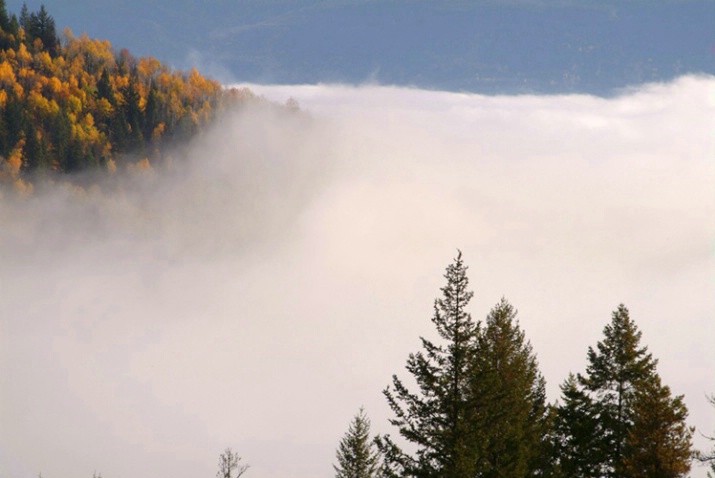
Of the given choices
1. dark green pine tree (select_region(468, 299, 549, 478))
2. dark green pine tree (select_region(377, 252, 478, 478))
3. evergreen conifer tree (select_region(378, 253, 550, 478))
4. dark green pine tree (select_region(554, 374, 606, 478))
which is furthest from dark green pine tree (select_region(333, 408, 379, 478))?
dark green pine tree (select_region(377, 252, 478, 478))

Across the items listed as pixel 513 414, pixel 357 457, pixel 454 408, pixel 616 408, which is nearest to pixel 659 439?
pixel 616 408

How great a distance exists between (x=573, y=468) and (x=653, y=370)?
6033mm

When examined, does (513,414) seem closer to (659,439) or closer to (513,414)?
(513,414)

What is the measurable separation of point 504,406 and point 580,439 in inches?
219

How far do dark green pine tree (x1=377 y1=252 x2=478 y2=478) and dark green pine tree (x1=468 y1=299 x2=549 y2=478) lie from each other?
18.7 inches

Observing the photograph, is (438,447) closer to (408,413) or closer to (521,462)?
(408,413)

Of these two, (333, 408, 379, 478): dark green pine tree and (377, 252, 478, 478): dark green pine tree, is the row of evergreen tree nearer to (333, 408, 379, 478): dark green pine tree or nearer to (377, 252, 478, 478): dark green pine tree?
(377, 252, 478, 478): dark green pine tree

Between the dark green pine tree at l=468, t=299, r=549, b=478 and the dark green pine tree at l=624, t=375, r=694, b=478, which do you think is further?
the dark green pine tree at l=624, t=375, r=694, b=478

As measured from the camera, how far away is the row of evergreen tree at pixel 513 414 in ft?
104

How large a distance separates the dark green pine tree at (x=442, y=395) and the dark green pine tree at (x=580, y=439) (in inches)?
339

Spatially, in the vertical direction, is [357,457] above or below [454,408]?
above

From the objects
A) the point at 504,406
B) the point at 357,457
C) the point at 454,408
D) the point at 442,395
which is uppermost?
the point at 357,457

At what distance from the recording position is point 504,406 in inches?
1383

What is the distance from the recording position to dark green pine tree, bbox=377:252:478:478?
103ft
